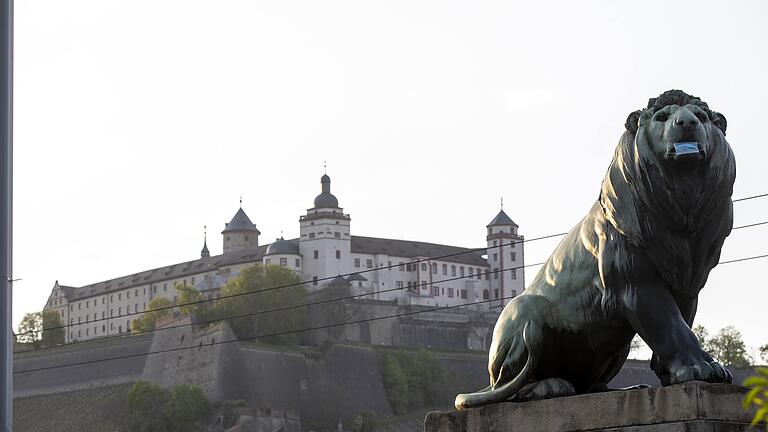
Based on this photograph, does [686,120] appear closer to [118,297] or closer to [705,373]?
[705,373]

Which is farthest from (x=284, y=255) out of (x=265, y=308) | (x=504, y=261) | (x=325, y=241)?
(x=265, y=308)

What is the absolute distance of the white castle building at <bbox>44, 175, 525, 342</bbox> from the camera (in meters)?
100

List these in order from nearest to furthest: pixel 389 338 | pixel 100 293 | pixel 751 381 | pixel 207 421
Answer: pixel 751 381, pixel 207 421, pixel 389 338, pixel 100 293

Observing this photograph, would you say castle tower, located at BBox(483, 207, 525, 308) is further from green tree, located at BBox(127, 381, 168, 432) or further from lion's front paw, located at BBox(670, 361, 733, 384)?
lion's front paw, located at BBox(670, 361, 733, 384)

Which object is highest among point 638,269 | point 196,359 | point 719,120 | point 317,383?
point 196,359

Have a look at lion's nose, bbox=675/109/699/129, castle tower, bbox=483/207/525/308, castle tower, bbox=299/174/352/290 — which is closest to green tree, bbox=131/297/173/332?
castle tower, bbox=299/174/352/290

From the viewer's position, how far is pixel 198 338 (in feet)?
249

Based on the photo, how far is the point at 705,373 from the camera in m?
4.98

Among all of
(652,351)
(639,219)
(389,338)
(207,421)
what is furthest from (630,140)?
(389,338)

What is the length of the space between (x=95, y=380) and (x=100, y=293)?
34563 millimetres

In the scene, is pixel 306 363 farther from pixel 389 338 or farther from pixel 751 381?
pixel 751 381

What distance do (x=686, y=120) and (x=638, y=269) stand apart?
566 millimetres

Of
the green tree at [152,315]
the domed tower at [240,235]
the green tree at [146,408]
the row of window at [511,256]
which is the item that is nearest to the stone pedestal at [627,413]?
the green tree at [146,408]

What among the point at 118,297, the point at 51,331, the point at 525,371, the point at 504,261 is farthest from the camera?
the point at 118,297
